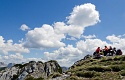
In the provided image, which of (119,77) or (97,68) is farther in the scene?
(97,68)

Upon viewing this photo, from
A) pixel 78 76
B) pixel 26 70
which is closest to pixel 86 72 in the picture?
pixel 78 76

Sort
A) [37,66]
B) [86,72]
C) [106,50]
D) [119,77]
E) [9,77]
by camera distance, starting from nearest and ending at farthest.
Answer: [119,77], [86,72], [106,50], [9,77], [37,66]

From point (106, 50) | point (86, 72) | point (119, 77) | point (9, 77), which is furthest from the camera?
point (9, 77)

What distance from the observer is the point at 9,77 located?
173375 millimetres

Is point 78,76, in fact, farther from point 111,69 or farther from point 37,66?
point 37,66

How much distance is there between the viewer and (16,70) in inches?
7047

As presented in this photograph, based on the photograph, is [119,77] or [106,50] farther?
[106,50]

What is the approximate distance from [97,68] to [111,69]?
5.18 feet

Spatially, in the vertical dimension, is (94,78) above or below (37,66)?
below

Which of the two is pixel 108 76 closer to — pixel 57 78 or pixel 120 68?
pixel 120 68

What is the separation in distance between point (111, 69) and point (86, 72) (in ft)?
8.75

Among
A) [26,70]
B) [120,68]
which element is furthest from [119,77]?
[26,70]

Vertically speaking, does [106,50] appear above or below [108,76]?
above

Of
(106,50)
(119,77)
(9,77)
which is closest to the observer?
(119,77)
